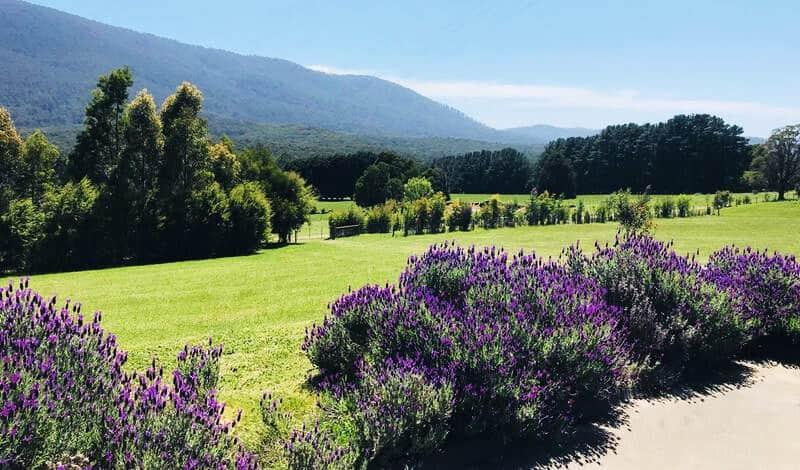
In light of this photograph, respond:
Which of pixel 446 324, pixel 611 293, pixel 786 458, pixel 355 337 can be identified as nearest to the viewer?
pixel 786 458

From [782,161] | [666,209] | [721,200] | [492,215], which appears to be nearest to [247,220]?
[492,215]

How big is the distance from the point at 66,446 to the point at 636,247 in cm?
851

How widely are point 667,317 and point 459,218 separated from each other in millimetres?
46453

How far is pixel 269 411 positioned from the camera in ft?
16.4

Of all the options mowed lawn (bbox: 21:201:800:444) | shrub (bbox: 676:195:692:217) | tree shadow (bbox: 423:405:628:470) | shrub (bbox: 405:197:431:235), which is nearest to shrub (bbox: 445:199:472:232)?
shrub (bbox: 405:197:431:235)

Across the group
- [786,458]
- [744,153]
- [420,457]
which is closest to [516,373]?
[420,457]

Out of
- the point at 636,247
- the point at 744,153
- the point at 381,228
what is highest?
the point at 744,153

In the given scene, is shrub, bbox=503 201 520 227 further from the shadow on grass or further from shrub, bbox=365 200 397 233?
the shadow on grass

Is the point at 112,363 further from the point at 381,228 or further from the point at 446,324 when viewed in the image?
the point at 381,228

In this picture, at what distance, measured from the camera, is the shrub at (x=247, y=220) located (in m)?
38.3

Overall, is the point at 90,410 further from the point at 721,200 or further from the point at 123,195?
the point at 721,200

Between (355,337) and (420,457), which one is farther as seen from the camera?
(355,337)

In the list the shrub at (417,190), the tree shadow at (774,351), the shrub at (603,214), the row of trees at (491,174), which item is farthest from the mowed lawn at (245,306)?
the row of trees at (491,174)

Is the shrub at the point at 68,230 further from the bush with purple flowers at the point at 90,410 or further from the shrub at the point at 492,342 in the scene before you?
the bush with purple flowers at the point at 90,410
